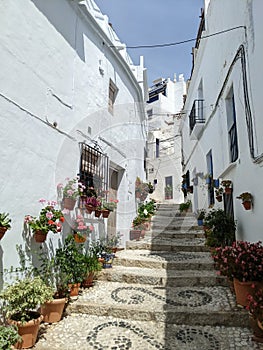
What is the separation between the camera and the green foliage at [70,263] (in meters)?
4.02

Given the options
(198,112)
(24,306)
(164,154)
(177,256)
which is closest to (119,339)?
(24,306)

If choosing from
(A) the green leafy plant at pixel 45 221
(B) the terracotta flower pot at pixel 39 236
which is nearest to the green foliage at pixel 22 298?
(B) the terracotta flower pot at pixel 39 236

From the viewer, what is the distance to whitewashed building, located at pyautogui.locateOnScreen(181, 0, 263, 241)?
4.10 meters

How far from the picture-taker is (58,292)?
3695mm

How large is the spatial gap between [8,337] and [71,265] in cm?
161

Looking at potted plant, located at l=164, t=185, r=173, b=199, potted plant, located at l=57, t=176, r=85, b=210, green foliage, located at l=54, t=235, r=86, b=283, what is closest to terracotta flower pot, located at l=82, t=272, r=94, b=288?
green foliage, located at l=54, t=235, r=86, b=283

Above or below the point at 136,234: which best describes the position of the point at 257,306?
below

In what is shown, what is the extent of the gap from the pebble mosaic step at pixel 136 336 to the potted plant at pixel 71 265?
61cm

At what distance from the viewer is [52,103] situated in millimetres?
4238

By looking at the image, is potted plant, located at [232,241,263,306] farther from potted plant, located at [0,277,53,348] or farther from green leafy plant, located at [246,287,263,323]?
potted plant, located at [0,277,53,348]

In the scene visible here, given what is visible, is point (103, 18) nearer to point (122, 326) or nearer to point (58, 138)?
point (58, 138)

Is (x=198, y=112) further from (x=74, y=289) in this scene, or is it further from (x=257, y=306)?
(x=257, y=306)

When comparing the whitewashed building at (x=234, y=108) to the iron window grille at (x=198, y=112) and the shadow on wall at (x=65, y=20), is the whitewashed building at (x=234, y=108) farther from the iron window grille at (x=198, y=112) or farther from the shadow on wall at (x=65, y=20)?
the shadow on wall at (x=65, y=20)

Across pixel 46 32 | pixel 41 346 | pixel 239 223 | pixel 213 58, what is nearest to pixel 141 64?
pixel 213 58
